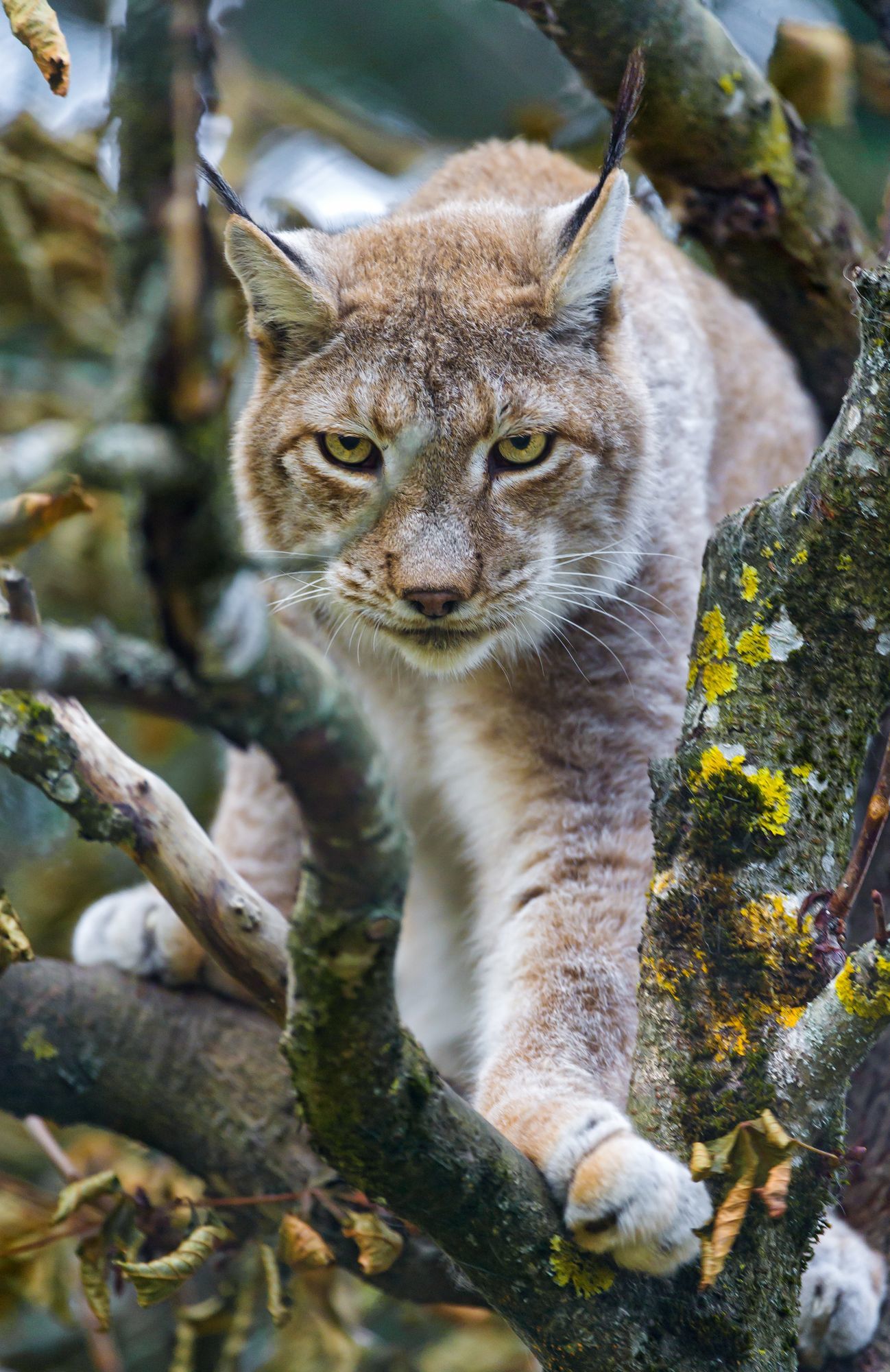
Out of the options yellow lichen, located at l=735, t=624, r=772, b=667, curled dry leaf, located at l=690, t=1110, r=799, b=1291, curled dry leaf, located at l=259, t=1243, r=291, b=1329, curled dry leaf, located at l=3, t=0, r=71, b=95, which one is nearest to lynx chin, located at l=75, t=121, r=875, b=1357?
curled dry leaf, located at l=690, t=1110, r=799, b=1291

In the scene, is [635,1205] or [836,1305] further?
[836,1305]

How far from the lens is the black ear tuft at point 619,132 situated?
300cm

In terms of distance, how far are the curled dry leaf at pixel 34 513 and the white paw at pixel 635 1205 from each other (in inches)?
61.1

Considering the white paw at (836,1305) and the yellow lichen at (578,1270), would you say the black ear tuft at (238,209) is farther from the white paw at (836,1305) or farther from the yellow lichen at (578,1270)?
the white paw at (836,1305)

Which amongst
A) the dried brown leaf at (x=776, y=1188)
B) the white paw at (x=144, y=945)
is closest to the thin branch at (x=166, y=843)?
the white paw at (x=144, y=945)

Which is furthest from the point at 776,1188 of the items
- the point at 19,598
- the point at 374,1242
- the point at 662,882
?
the point at 19,598

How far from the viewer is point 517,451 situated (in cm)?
337

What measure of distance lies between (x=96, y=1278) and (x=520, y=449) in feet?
7.54

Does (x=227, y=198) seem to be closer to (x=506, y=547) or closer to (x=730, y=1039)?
(x=506, y=547)

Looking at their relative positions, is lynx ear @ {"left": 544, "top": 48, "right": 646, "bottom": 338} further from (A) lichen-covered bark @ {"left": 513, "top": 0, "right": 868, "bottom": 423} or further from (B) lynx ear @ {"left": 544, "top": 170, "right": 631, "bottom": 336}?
(A) lichen-covered bark @ {"left": 513, "top": 0, "right": 868, "bottom": 423}

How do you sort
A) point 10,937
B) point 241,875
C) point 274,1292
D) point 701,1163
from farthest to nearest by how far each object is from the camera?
point 241,875 < point 274,1292 < point 10,937 < point 701,1163

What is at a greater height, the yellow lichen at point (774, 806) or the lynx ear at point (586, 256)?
Answer: the lynx ear at point (586, 256)

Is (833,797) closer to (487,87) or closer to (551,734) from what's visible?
(551,734)

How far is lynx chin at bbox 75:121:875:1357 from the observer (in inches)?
127
